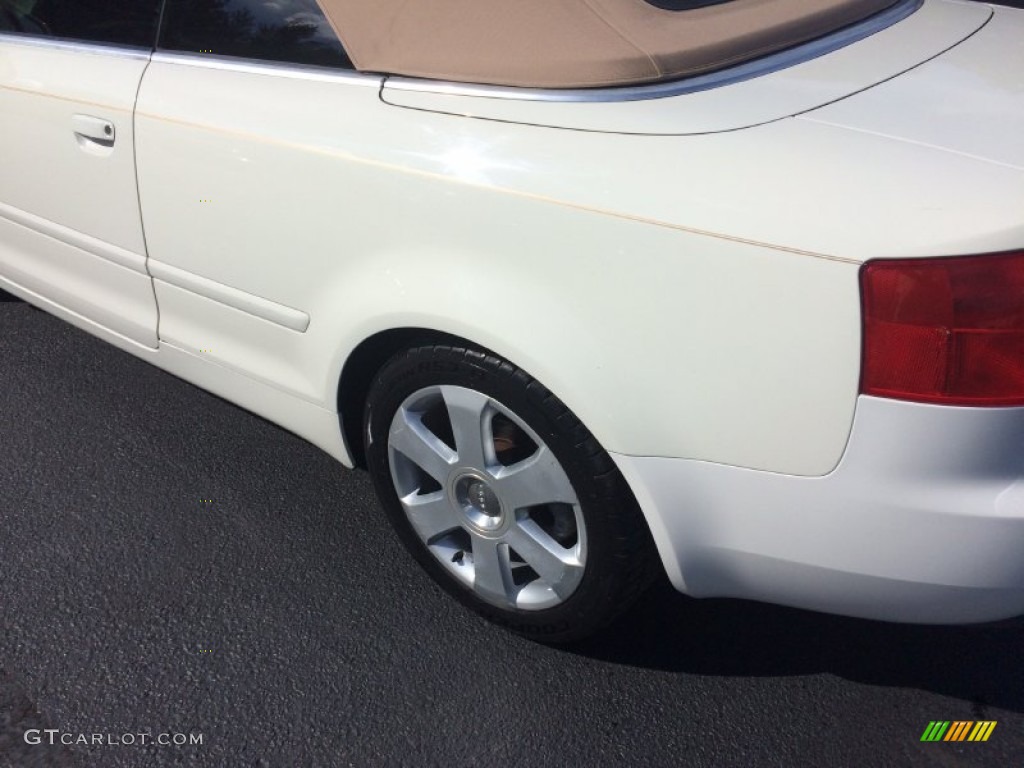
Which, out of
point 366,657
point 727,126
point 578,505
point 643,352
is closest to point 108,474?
point 366,657

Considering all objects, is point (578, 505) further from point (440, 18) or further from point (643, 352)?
point (440, 18)

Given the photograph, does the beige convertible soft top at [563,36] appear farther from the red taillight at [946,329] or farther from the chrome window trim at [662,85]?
the red taillight at [946,329]

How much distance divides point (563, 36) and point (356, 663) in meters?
1.34

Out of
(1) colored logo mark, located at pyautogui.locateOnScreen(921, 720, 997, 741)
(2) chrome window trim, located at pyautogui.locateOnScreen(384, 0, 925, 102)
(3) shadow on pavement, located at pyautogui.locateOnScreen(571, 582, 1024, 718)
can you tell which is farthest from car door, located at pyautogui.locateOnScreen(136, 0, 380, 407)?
(1) colored logo mark, located at pyautogui.locateOnScreen(921, 720, 997, 741)

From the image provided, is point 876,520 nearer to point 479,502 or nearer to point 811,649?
point 811,649

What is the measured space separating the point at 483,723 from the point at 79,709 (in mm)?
815

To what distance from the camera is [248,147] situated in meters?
2.10

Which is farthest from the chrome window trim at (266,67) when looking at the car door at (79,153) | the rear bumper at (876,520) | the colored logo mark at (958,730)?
the colored logo mark at (958,730)

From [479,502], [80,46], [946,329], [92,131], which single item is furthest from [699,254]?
[80,46]

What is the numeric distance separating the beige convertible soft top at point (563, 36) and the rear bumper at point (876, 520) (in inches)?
27.8

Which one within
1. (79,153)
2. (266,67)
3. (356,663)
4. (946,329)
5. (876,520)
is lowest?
(356,663)

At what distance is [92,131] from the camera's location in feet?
8.01

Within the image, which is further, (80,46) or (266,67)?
(80,46)

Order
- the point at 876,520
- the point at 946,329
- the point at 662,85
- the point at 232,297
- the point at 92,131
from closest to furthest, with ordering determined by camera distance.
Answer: the point at 946,329, the point at 876,520, the point at 662,85, the point at 232,297, the point at 92,131
